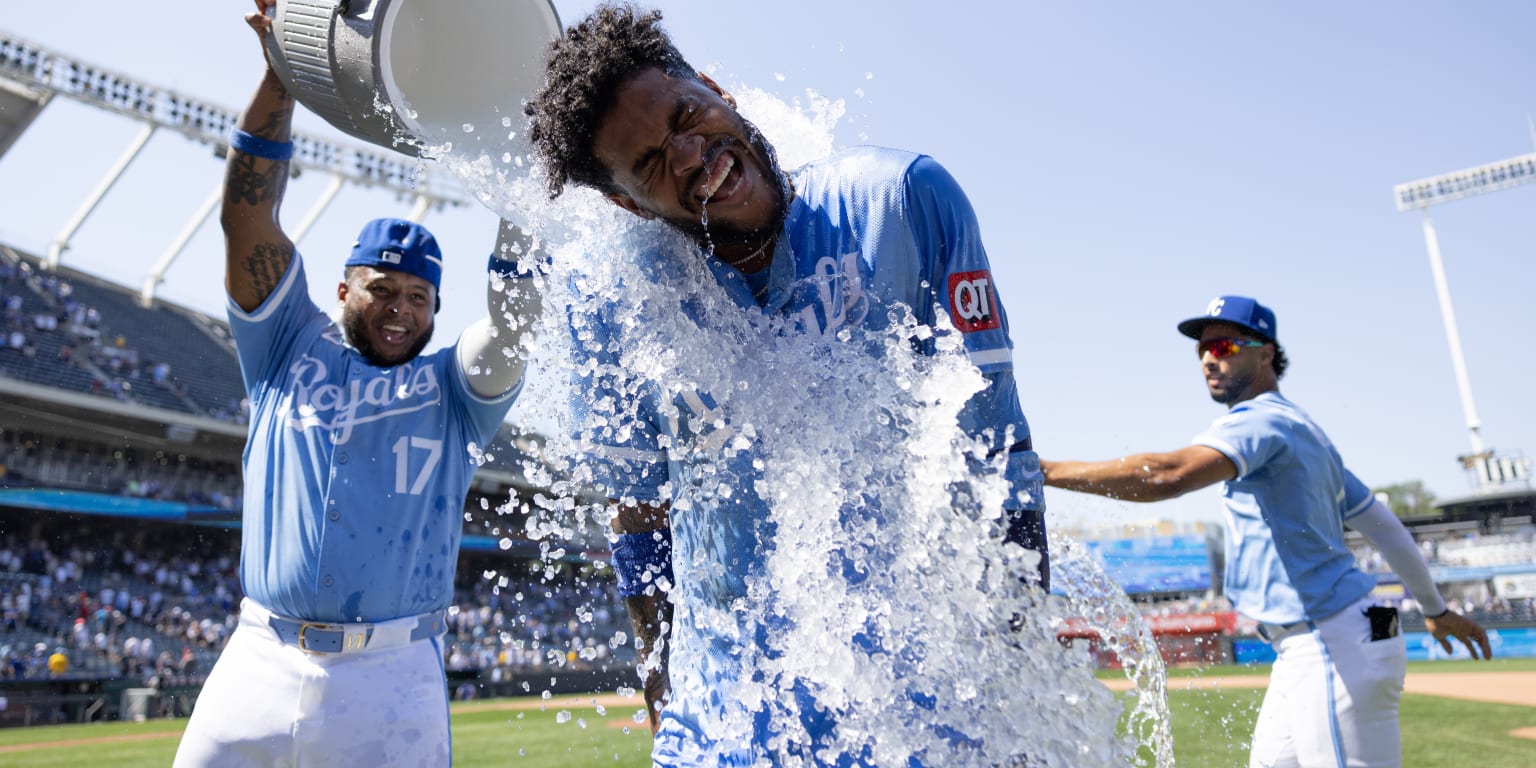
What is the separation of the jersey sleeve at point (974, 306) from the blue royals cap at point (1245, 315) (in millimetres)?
2852

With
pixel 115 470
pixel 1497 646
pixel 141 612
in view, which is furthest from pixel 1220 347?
pixel 1497 646

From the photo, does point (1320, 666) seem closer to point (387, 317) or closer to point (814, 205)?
point (814, 205)

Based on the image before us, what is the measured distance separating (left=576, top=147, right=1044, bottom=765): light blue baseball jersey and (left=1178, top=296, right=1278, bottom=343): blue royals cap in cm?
286

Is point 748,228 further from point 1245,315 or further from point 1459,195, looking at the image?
point 1459,195

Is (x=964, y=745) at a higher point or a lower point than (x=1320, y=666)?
higher

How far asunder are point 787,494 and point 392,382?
1831mm

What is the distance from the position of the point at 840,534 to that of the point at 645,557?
60 centimetres

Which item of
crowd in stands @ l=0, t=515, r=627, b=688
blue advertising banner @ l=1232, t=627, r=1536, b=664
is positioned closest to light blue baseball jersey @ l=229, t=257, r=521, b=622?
crowd in stands @ l=0, t=515, r=627, b=688

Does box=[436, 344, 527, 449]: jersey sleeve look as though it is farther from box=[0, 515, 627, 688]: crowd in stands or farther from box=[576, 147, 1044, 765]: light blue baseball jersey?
box=[0, 515, 627, 688]: crowd in stands

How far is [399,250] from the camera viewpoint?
3.00 m

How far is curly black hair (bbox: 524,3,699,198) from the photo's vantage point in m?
1.58

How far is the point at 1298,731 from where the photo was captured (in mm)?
3535

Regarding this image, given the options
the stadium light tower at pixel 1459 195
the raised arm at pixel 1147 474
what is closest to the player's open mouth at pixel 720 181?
the raised arm at pixel 1147 474

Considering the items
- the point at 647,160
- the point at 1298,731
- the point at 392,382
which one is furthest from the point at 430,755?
the point at 1298,731
